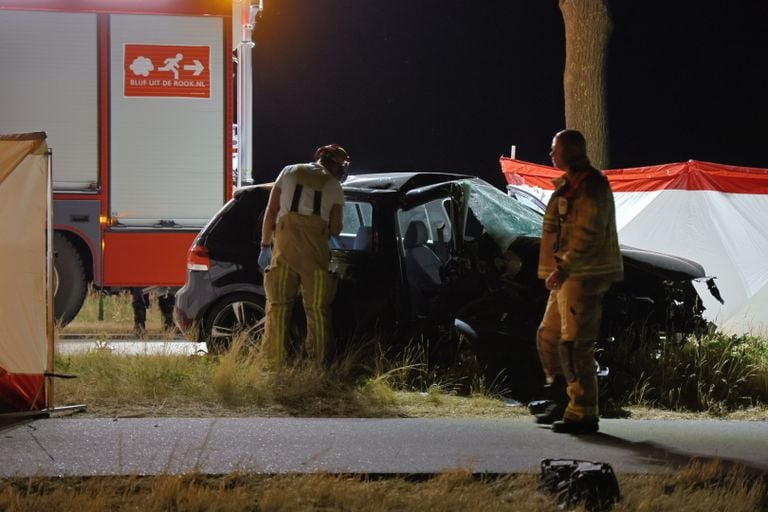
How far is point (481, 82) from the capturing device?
4059 cm

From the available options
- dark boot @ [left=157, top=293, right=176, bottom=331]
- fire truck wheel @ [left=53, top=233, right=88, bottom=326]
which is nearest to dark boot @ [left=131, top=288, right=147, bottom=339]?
dark boot @ [left=157, top=293, right=176, bottom=331]

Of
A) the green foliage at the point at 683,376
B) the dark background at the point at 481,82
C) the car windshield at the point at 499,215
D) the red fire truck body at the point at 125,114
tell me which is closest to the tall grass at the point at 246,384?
the car windshield at the point at 499,215

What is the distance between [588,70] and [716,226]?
2.22 m

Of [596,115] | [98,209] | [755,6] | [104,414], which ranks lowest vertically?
[104,414]

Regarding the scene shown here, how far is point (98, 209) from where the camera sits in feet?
44.9

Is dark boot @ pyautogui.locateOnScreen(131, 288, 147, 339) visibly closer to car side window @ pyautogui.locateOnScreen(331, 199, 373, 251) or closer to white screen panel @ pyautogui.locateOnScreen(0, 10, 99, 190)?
white screen panel @ pyautogui.locateOnScreen(0, 10, 99, 190)

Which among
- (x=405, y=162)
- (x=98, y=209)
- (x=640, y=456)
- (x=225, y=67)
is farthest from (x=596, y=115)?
(x=405, y=162)

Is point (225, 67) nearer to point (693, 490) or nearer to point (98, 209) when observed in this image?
point (98, 209)

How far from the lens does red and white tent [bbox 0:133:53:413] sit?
7867 mm

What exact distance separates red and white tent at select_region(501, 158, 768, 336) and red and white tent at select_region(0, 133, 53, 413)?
6.73 metres

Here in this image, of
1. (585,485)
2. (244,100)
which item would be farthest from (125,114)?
(585,485)

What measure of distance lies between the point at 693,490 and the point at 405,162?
110 feet

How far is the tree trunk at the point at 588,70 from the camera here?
13844 mm

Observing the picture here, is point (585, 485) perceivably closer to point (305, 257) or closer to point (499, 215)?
point (305, 257)
